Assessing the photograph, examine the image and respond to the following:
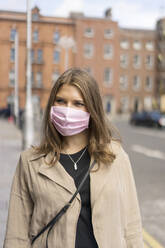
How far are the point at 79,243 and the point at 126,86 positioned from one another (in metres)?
63.6

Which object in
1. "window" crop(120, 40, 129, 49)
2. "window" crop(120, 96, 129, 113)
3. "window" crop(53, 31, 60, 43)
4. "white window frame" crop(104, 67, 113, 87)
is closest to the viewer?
"window" crop(53, 31, 60, 43)

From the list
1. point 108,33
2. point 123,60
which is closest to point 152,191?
point 108,33

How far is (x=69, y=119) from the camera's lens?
2293mm

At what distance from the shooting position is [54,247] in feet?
7.12

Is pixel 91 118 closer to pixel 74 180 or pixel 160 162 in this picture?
pixel 74 180

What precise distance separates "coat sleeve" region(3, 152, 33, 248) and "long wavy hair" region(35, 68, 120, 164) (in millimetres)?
194

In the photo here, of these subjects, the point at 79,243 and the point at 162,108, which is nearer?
the point at 79,243

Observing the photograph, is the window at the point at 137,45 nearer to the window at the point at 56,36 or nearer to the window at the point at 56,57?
the window at the point at 56,57

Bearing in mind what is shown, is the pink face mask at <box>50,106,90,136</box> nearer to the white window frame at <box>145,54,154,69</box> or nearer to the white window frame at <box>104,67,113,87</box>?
the white window frame at <box>104,67,113,87</box>

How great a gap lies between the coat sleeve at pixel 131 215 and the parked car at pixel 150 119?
99.5 ft

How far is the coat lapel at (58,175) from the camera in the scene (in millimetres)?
2187

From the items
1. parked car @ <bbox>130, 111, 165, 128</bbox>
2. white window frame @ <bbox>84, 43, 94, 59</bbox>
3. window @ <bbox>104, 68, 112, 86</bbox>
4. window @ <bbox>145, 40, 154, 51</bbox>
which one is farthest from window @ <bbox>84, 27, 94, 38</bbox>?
parked car @ <bbox>130, 111, 165, 128</bbox>

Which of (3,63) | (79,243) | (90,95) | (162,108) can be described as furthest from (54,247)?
(162,108)

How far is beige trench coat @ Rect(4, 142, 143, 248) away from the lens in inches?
85.7
